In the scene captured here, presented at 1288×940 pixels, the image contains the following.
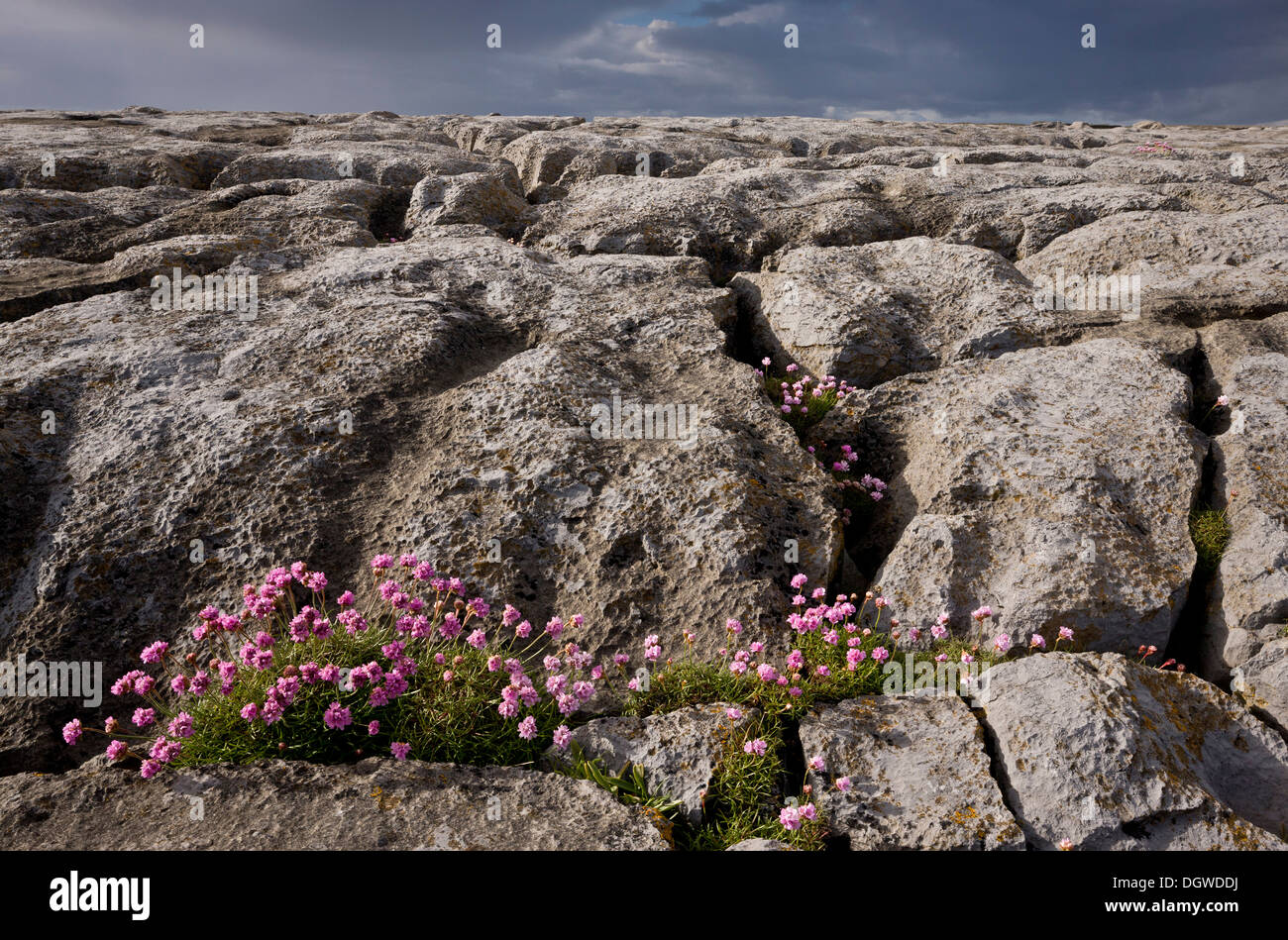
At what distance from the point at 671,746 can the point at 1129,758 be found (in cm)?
320

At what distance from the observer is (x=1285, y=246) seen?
1174 centimetres

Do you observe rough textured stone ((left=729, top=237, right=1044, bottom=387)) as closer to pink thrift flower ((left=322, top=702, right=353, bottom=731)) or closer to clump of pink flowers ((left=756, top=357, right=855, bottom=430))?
clump of pink flowers ((left=756, top=357, right=855, bottom=430))

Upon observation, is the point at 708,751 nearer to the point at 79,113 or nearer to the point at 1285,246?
the point at 1285,246

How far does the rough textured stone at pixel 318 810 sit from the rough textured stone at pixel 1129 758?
2744 millimetres

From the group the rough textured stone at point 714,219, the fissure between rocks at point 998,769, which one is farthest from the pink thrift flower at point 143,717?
the rough textured stone at point 714,219

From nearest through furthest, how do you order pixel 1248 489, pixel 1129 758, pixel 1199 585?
1. pixel 1129 758
2. pixel 1199 585
3. pixel 1248 489

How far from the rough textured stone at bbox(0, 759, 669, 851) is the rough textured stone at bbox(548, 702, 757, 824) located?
35cm

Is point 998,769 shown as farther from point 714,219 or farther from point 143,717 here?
point 714,219

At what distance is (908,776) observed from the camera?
5207mm

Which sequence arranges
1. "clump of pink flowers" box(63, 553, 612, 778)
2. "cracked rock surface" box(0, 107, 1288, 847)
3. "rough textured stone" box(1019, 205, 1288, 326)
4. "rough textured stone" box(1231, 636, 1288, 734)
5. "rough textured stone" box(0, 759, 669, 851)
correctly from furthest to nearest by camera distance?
1. "rough textured stone" box(1019, 205, 1288, 326)
2. "rough textured stone" box(1231, 636, 1288, 734)
3. "cracked rock surface" box(0, 107, 1288, 847)
4. "clump of pink flowers" box(63, 553, 612, 778)
5. "rough textured stone" box(0, 759, 669, 851)

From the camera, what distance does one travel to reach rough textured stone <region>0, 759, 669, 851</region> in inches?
181

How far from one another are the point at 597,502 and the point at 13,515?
18.3 ft

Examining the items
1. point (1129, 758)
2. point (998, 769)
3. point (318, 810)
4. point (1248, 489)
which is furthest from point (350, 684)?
point (1248, 489)

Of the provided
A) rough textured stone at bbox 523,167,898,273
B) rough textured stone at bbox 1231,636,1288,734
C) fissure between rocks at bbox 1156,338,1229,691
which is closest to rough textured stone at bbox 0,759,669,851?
rough textured stone at bbox 1231,636,1288,734
